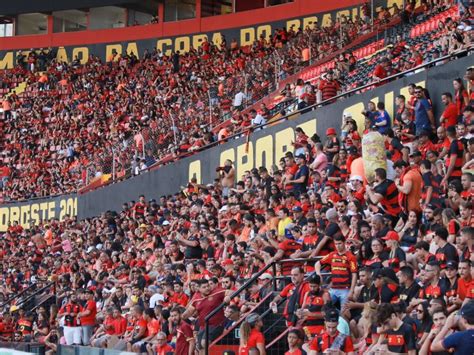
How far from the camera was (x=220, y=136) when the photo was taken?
72.8 feet

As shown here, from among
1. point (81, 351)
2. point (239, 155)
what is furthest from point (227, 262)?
point (239, 155)

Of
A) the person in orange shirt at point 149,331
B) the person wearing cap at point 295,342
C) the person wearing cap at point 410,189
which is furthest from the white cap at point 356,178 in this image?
the person wearing cap at point 295,342

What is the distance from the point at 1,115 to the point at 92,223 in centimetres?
1615

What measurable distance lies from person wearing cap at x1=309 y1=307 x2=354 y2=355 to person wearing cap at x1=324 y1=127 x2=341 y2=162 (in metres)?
6.32

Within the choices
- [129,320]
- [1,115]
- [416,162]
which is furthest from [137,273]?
[1,115]

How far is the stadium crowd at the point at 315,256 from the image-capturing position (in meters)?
9.52

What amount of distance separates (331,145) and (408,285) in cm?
658

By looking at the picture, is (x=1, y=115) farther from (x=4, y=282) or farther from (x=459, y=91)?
(x=459, y=91)

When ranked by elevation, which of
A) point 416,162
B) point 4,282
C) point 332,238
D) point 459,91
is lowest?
point 4,282

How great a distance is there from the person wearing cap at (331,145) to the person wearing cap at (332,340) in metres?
6.32

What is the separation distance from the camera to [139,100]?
34.9m

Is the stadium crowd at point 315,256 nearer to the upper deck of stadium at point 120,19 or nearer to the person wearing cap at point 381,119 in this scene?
→ the person wearing cap at point 381,119

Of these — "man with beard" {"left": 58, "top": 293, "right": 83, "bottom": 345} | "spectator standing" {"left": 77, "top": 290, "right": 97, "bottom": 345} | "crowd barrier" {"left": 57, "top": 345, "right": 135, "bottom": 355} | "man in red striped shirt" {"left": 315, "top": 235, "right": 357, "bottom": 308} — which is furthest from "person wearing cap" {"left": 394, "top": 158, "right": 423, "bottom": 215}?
"man with beard" {"left": 58, "top": 293, "right": 83, "bottom": 345}

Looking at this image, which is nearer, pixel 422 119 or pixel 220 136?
pixel 422 119
